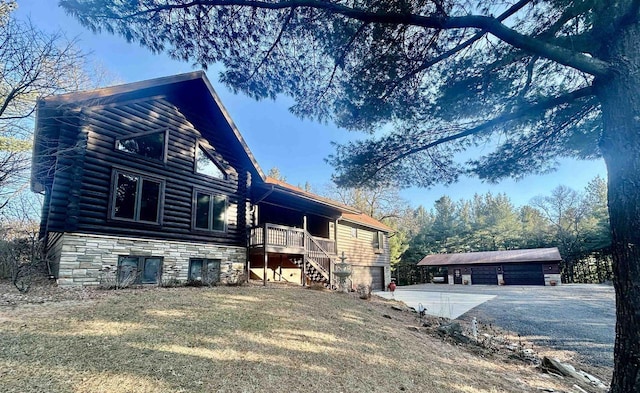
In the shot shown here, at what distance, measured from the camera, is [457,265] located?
108ft

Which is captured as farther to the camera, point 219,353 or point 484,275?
point 484,275

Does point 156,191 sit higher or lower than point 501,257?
higher

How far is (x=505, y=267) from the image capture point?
3017 centimetres

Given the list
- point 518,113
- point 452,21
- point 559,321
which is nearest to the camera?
point 452,21

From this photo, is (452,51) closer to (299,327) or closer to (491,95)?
(491,95)

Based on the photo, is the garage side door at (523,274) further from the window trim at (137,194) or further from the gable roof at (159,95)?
the window trim at (137,194)

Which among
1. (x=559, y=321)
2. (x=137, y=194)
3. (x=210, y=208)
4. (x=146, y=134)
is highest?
(x=146, y=134)

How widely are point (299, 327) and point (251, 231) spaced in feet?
22.8

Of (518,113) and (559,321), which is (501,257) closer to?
(559,321)

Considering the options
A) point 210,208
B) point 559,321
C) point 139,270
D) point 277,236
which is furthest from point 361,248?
point 139,270

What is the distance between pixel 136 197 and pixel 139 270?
2087 mm

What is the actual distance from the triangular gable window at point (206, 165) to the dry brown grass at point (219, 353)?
204 inches

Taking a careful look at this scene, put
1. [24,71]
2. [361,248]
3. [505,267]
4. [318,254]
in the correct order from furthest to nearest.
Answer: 1. [505,267]
2. [361,248]
3. [318,254]
4. [24,71]

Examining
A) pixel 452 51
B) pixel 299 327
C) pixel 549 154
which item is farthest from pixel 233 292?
pixel 549 154
